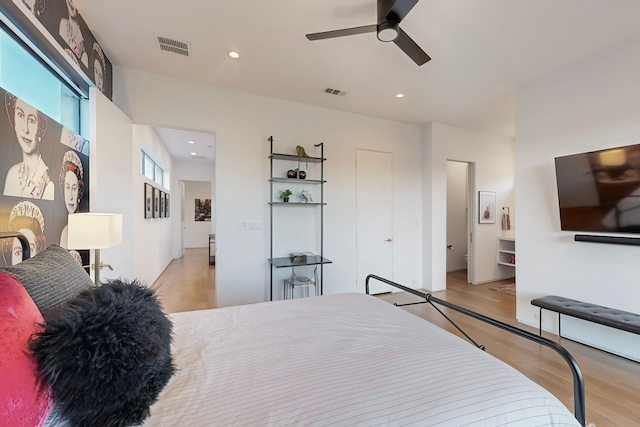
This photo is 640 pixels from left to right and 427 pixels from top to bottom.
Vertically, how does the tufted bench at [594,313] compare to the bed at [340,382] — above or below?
below

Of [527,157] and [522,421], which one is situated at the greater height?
[527,157]

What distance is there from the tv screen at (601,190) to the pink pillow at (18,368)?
385 cm

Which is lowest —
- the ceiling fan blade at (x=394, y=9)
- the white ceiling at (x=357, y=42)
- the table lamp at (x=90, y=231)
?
the table lamp at (x=90, y=231)

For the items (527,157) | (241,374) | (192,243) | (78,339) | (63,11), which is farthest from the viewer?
(192,243)

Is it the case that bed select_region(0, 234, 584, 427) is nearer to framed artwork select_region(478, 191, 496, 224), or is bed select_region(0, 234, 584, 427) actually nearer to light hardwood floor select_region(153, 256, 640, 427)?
light hardwood floor select_region(153, 256, 640, 427)

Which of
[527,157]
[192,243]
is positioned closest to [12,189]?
[527,157]

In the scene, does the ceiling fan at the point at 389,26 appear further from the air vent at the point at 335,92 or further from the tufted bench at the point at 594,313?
the tufted bench at the point at 594,313

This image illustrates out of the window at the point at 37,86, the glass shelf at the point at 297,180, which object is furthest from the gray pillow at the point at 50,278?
the glass shelf at the point at 297,180

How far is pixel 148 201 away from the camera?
4508 mm

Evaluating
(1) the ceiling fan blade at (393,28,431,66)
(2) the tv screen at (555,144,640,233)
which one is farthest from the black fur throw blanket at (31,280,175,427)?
(2) the tv screen at (555,144,640,233)

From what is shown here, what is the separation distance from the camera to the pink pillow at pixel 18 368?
53 centimetres

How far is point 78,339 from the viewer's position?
698mm

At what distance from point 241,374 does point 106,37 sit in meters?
3.03

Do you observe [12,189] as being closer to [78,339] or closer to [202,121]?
[78,339]
